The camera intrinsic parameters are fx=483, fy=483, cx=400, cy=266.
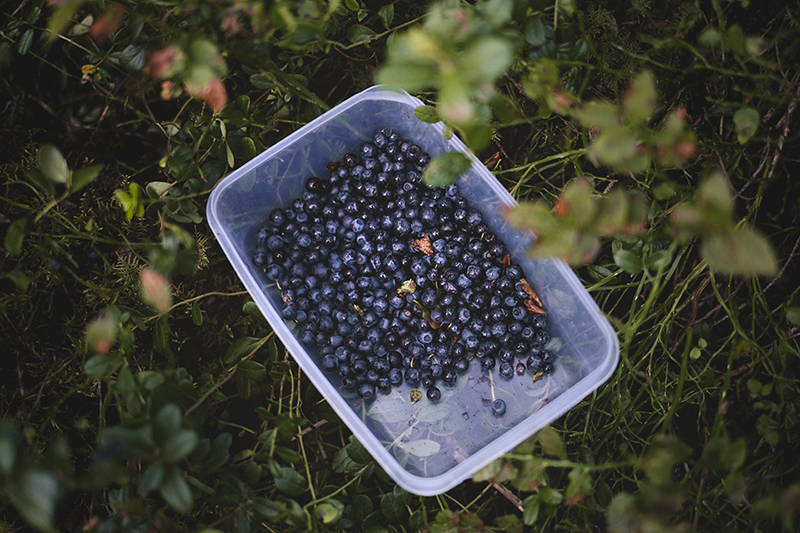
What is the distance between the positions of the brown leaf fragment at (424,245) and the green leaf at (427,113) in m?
0.33

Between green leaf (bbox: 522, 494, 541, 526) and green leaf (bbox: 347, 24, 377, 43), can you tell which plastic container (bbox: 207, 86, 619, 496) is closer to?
green leaf (bbox: 347, 24, 377, 43)

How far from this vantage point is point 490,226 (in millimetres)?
1252

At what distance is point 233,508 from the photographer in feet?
2.88

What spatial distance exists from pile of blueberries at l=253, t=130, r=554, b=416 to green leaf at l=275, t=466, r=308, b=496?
283 mm

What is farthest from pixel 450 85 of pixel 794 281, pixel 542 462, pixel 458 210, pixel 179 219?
pixel 794 281

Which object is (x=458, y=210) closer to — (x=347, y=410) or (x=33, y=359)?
(x=347, y=410)

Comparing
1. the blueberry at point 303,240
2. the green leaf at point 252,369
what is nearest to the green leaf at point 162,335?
the green leaf at point 252,369

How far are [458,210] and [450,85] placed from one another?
72 cm

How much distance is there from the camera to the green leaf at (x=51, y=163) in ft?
2.55

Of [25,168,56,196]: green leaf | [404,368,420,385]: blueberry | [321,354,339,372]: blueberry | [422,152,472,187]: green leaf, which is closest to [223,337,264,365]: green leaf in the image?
[321,354,339,372]: blueberry

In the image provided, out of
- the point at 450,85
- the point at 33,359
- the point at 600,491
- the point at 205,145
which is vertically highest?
the point at 450,85

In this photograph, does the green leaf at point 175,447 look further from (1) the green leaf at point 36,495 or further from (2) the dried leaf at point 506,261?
(2) the dried leaf at point 506,261

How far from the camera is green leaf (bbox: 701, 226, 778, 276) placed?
1.69ft

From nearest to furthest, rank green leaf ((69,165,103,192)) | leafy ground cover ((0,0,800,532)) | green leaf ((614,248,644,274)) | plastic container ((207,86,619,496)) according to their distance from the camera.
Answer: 1. leafy ground cover ((0,0,800,532))
2. green leaf ((69,165,103,192))
3. green leaf ((614,248,644,274))
4. plastic container ((207,86,619,496))
